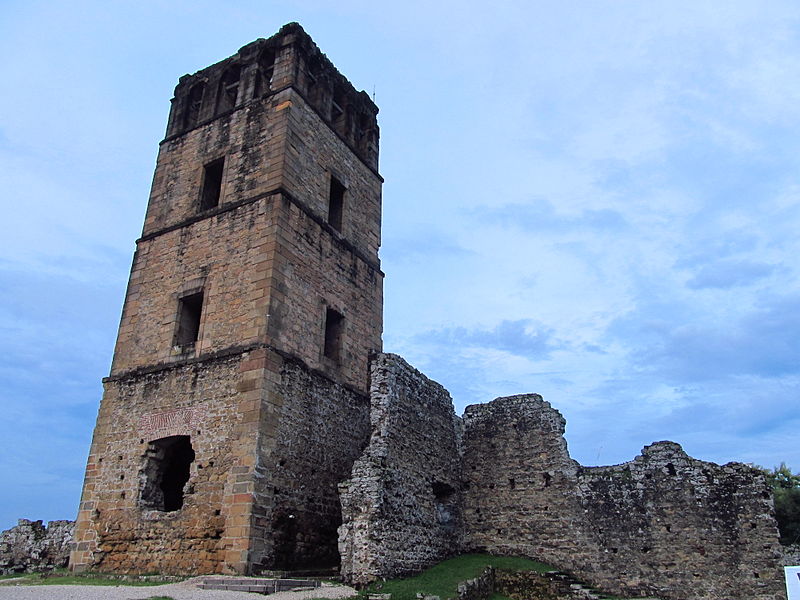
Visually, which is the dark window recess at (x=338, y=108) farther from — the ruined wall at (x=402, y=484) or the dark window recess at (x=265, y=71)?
the ruined wall at (x=402, y=484)

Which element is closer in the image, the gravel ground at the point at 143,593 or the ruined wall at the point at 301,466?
the gravel ground at the point at 143,593

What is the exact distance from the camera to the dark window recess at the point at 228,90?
1803 centimetres

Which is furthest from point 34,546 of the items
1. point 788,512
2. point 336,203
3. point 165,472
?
point 788,512

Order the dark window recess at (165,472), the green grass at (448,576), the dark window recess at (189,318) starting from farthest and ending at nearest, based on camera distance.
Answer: the dark window recess at (189,318) → the dark window recess at (165,472) → the green grass at (448,576)

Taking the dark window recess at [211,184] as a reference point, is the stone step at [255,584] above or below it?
below

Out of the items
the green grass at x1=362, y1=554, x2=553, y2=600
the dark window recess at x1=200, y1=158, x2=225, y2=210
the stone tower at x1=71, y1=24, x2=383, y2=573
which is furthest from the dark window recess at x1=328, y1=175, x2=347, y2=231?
the green grass at x1=362, y1=554, x2=553, y2=600

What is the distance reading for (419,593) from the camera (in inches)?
392

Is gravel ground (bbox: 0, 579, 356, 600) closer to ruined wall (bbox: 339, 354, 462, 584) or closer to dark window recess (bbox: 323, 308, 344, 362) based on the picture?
ruined wall (bbox: 339, 354, 462, 584)

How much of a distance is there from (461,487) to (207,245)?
8633 mm

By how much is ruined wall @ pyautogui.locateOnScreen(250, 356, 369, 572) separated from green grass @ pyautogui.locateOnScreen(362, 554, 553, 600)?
6.85ft

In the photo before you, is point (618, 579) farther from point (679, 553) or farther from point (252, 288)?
point (252, 288)

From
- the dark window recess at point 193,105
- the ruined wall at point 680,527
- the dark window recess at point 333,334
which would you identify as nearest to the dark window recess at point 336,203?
the dark window recess at point 333,334

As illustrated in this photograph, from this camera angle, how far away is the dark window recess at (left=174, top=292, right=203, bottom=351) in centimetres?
1444

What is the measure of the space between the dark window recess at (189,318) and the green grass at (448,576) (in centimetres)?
715
